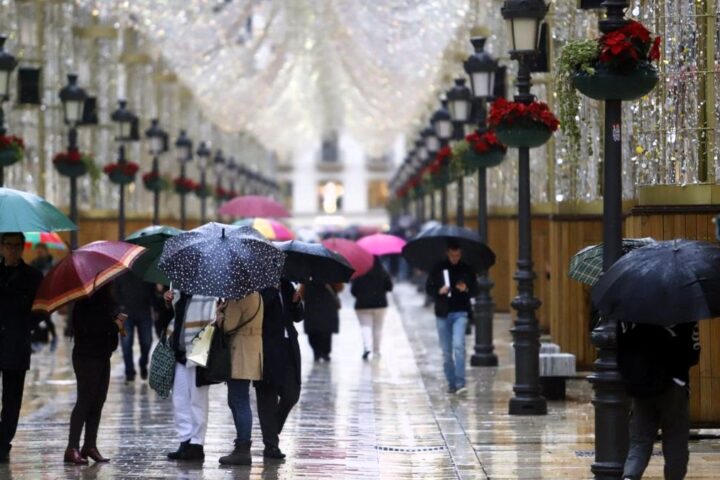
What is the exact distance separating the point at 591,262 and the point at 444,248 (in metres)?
9.69

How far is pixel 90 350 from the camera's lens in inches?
607

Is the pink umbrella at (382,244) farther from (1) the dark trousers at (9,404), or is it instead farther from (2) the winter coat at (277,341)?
(1) the dark trousers at (9,404)

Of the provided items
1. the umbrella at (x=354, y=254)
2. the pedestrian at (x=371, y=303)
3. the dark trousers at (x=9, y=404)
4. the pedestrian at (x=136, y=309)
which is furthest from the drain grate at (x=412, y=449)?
the pedestrian at (x=371, y=303)

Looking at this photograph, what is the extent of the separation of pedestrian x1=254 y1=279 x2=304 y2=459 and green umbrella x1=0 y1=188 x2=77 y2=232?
6.10ft

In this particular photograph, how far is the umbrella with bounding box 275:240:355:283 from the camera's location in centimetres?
1731

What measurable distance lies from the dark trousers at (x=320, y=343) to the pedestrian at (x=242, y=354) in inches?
465

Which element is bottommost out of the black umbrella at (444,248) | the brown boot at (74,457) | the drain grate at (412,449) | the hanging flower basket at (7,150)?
the drain grate at (412,449)

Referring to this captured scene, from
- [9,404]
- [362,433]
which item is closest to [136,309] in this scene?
[362,433]

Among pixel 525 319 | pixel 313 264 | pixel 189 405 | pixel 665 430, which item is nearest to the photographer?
pixel 665 430

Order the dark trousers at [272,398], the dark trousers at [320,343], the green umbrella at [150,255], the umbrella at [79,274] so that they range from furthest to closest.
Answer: the dark trousers at [320,343]
the green umbrella at [150,255]
the dark trousers at [272,398]
the umbrella at [79,274]

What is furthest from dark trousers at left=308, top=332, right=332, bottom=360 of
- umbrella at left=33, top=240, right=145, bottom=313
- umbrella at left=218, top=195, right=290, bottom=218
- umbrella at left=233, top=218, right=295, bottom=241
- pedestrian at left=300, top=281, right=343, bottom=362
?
umbrella at left=33, top=240, right=145, bottom=313

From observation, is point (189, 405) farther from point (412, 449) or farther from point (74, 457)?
point (412, 449)

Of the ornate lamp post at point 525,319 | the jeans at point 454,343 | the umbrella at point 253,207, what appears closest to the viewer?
the ornate lamp post at point 525,319

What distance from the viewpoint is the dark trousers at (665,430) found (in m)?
11.8
